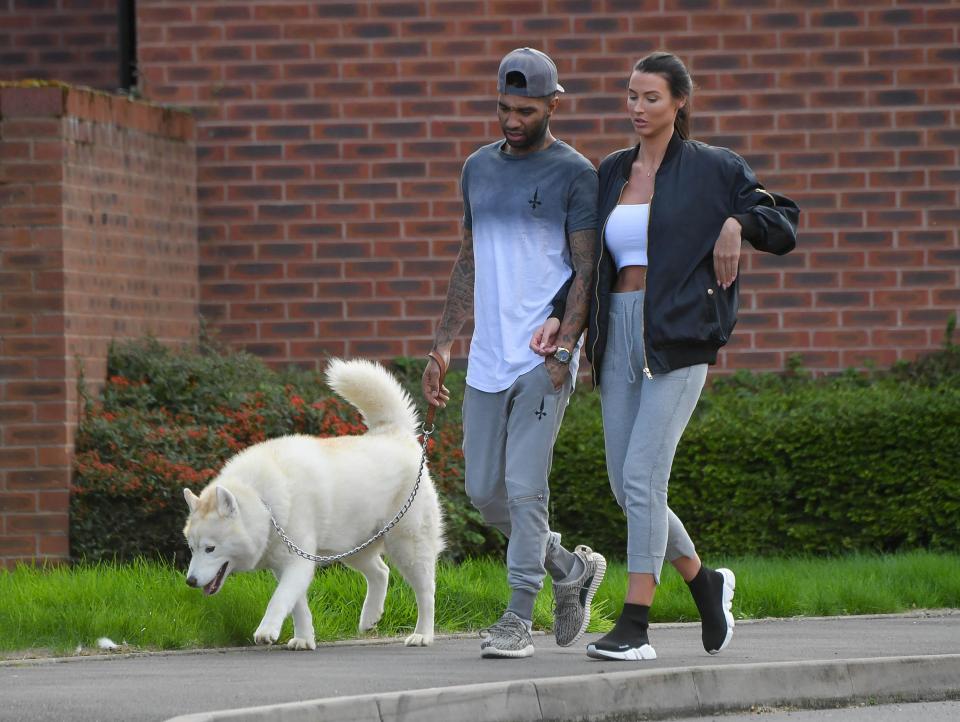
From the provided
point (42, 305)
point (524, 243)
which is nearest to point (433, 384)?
point (524, 243)

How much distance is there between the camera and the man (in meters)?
6.27

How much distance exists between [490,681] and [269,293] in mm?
6335

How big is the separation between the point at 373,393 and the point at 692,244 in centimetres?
195

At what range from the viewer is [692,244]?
19.7ft

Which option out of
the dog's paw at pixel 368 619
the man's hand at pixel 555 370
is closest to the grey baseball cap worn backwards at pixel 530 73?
the man's hand at pixel 555 370

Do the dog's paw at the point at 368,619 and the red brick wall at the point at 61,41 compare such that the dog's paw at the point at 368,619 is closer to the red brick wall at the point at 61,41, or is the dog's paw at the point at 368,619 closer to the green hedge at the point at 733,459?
the green hedge at the point at 733,459

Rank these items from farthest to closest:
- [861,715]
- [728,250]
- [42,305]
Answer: [42,305] → [728,250] → [861,715]

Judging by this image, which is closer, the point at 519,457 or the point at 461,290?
the point at 519,457

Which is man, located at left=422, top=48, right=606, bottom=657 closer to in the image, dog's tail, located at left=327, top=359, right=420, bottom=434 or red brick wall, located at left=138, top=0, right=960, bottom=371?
dog's tail, located at left=327, top=359, right=420, bottom=434

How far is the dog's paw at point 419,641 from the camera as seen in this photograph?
Result: 7145 mm

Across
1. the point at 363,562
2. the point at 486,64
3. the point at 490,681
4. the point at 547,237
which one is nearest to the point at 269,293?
the point at 486,64

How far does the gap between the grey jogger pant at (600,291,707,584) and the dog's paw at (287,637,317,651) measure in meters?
1.62

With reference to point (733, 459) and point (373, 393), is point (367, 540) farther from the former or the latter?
point (733, 459)

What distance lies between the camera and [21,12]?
13.0 metres
